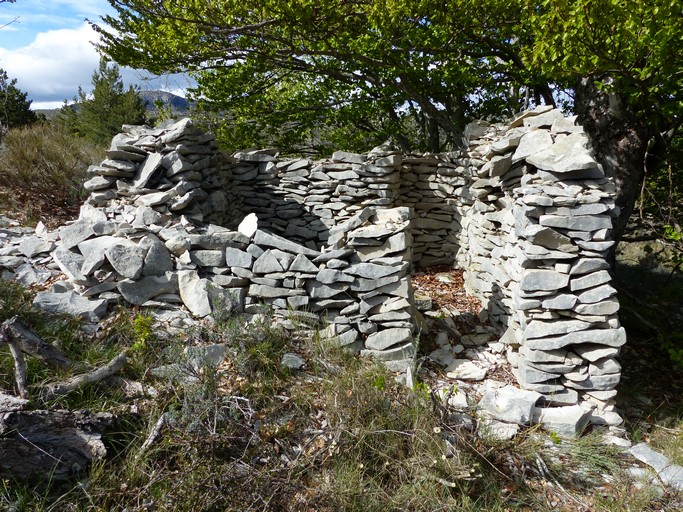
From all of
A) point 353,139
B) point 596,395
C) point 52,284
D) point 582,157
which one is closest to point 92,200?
point 52,284

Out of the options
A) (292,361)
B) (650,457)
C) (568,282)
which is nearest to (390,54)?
(568,282)

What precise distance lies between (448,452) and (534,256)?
67.7 inches

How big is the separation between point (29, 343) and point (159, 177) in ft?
9.37

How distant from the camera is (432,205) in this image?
300 inches

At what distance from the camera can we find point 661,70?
12.8 feet

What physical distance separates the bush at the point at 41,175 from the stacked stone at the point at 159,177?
1710 mm

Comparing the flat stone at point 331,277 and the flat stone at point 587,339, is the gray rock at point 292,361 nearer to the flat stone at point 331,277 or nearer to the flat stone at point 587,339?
the flat stone at point 331,277

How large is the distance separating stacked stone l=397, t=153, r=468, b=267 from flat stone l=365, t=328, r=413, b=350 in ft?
12.1

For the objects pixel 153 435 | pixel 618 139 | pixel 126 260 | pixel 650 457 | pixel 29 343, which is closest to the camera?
pixel 153 435

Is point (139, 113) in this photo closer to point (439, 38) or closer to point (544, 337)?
point (439, 38)

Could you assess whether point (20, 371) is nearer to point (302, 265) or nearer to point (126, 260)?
point (126, 260)

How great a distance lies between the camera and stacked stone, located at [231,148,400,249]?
7.07 metres

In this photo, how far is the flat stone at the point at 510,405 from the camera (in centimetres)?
347

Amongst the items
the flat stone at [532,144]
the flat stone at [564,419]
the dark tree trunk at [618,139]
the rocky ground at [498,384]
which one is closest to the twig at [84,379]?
the rocky ground at [498,384]
